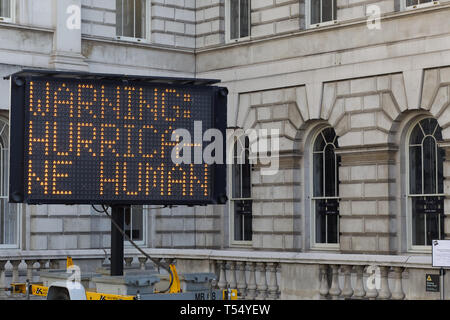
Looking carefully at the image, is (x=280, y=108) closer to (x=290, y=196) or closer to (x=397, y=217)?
(x=290, y=196)

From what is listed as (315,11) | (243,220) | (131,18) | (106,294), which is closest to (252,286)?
(243,220)

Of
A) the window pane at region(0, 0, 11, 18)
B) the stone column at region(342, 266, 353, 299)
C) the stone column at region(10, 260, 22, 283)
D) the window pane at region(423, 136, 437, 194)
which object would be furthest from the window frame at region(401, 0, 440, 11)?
the stone column at region(10, 260, 22, 283)

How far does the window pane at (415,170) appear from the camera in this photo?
79.1 feet

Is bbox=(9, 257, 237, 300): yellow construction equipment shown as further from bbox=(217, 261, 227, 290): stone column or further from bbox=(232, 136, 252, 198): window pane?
bbox=(232, 136, 252, 198): window pane

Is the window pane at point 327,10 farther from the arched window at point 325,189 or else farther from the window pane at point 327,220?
the window pane at point 327,220

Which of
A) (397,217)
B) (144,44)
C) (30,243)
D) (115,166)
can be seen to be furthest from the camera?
(144,44)

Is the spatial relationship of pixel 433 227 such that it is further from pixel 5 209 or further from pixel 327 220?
pixel 5 209

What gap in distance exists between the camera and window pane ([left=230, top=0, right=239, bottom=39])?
2873cm

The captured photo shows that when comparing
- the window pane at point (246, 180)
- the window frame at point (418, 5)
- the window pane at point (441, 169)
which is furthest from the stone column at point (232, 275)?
the window frame at point (418, 5)

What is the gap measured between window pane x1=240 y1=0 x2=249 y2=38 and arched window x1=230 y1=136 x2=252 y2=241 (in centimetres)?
288

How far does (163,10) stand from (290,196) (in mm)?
6640

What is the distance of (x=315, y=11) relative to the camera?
2653cm
